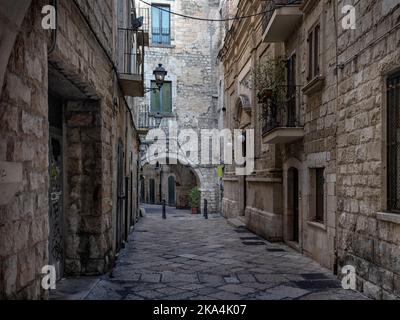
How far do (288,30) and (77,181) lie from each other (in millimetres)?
5632

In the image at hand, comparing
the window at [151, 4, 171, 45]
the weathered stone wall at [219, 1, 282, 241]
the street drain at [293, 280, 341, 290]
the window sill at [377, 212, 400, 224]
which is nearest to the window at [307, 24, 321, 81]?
the weathered stone wall at [219, 1, 282, 241]

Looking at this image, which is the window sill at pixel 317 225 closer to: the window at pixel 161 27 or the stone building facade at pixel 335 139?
the stone building facade at pixel 335 139

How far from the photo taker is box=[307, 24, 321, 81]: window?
23.6 ft

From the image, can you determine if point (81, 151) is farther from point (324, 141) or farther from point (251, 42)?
point (251, 42)

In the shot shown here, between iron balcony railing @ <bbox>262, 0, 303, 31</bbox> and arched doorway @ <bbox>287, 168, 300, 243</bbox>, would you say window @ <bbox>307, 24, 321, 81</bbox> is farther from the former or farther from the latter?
arched doorway @ <bbox>287, 168, 300, 243</bbox>

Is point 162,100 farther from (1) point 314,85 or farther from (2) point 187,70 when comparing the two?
(1) point 314,85

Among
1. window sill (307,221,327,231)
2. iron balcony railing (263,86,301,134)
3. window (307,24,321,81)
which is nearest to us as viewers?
window sill (307,221,327,231)

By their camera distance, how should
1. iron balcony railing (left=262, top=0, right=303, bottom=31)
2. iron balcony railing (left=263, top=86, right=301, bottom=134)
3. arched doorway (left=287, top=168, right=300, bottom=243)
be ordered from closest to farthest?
iron balcony railing (left=262, top=0, right=303, bottom=31), iron balcony railing (left=263, top=86, right=301, bottom=134), arched doorway (left=287, top=168, right=300, bottom=243)

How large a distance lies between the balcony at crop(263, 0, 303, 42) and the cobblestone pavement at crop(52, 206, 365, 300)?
4.67m

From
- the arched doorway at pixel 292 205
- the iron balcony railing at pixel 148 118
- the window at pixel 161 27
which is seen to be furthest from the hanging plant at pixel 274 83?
the window at pixel 161 27

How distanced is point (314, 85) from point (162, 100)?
12666mm

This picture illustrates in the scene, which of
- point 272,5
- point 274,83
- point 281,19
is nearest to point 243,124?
point 274,83

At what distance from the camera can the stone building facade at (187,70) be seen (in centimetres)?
1889

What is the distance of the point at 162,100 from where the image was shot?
18.9 m
